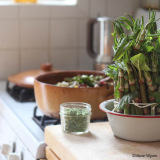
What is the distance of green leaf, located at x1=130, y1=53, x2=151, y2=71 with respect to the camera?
748 mm

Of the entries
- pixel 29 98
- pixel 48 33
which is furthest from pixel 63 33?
pixel 29 98

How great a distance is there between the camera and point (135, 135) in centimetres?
80

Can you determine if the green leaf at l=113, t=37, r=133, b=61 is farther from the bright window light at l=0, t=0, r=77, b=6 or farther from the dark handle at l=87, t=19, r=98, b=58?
the bright window light at l=0, t=0, r=77, b=6

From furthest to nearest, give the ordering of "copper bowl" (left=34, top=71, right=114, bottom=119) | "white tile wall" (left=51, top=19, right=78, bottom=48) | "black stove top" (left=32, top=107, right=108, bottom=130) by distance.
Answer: "white tile wall" (left=51, top=19, right=78, bottom=48) < "black stove top" (left=32, top=107, right=108, bottom=130) < "copper bowl" (left=34, top=71, right=114, bottom=119)

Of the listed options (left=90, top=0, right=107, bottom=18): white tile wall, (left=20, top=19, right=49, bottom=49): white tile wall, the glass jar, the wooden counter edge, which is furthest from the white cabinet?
(left=90, top=0, right=107, bottom=18): white tile wall

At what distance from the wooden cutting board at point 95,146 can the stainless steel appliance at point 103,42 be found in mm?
891

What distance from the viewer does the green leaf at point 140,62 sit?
2.45 ft

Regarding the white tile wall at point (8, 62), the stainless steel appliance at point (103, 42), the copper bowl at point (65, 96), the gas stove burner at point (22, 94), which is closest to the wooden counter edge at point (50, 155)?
the copper bowl at point (65, 96)

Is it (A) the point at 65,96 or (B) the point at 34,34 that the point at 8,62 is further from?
(A) the point at 65,96

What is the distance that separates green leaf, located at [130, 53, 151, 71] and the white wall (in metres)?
1.22

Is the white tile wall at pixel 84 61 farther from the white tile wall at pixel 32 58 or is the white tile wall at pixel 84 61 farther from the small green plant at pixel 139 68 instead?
the small green plant at pixel 139 68

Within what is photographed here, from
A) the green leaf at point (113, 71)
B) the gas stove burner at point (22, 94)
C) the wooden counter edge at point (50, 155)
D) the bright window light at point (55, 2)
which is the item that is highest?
the bright window light at point (55, 2)

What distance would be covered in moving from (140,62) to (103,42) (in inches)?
39.3

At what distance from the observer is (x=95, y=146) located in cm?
78
